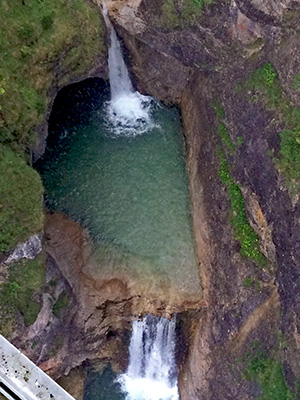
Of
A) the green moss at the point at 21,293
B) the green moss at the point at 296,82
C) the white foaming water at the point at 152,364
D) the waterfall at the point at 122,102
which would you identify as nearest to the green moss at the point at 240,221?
the green moss at the point at 296,82

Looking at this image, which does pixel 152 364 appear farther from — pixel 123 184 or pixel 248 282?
pixel 123 184

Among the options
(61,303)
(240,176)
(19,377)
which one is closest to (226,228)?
(240,176)

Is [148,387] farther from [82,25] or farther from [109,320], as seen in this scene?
[82,25]

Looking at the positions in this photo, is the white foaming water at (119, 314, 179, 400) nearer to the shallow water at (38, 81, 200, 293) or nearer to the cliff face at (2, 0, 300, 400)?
the cliff face at (2, 0, 300, 400)

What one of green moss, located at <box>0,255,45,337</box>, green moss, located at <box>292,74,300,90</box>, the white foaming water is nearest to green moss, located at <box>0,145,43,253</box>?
green moss, located at <box>0,255,45,337</box>

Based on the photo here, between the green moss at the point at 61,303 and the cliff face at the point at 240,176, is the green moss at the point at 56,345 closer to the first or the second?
the green moss at the point at 61,303

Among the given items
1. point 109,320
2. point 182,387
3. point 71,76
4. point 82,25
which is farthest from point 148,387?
point 82,25

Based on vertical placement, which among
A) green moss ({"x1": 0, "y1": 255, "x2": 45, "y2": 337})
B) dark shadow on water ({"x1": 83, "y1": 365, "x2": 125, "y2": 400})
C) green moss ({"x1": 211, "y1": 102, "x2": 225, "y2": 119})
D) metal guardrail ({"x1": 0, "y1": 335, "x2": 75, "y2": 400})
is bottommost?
metal guardrail ({"x1": 0, "y1": 335, "x2": 75, "y2": 400})
